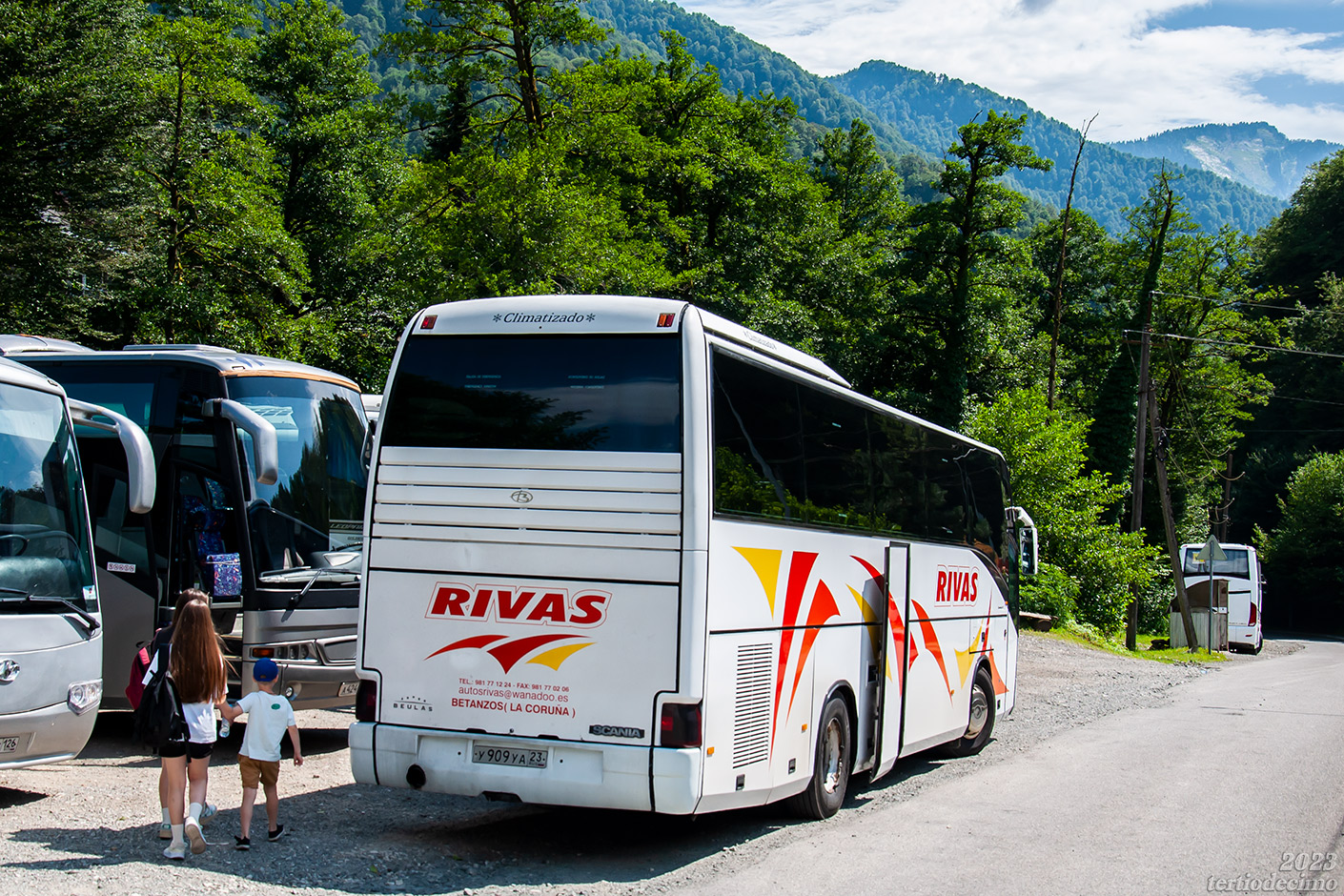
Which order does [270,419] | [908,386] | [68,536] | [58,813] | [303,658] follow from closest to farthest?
[58,813] → [68,536] → [303,658] → [270,419] → [908,386]

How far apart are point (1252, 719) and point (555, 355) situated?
14.0 m

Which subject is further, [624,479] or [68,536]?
[68,536]

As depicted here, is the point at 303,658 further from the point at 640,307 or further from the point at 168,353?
the point at 640,307

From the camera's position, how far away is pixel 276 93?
114 ft

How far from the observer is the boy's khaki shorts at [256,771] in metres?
6.64

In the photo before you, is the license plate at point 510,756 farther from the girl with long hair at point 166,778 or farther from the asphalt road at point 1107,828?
the girl with long hair at point 166,778

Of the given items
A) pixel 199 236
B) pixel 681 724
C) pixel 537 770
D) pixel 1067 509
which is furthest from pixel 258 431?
pixel 1067 509

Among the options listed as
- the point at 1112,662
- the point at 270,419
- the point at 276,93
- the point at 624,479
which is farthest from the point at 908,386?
the point at 624,479

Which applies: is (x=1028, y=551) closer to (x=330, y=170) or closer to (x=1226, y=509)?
(x=330, y=170)

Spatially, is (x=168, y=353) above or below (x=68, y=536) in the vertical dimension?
above

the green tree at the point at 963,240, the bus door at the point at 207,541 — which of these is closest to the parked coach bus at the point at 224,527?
the bus door at the point at 207,541

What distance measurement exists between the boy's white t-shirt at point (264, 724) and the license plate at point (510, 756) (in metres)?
1.16

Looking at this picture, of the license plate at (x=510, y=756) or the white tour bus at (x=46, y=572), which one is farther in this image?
the white tour bus at (x=46, y=572)

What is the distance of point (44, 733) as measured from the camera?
24.5 ft
